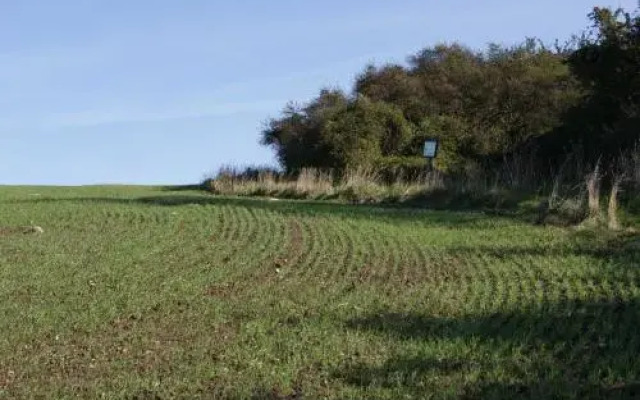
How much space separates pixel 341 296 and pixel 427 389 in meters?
3.00

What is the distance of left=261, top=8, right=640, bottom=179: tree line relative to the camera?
23672mm

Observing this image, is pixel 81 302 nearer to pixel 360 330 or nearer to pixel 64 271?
pixel 64 271

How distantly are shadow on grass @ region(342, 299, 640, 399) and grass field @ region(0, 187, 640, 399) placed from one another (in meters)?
0.02

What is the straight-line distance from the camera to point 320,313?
7.30 metres

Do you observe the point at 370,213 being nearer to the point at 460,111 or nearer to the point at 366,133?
the point at 366,133

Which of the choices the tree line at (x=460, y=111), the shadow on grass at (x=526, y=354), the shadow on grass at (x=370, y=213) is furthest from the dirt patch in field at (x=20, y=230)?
the tree line at (x=460, y=111)

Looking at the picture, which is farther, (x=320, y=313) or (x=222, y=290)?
(x=222, y=290)

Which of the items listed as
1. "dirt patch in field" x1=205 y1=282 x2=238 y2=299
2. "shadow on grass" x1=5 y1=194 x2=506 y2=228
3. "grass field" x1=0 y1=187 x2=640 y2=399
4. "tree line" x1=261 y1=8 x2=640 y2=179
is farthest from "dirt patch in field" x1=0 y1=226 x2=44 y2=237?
"tree line" x1=261 y1=8 x2=640 y2=179

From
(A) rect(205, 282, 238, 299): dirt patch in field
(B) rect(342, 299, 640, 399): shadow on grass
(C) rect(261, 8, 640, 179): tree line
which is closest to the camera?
(B) rect(342, 299, 640, 399): shadow on grass

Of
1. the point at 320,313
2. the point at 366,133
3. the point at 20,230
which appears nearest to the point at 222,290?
the point at 320,313

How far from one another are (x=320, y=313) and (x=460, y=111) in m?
29.5

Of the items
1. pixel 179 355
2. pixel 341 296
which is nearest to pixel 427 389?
pixel 179 355

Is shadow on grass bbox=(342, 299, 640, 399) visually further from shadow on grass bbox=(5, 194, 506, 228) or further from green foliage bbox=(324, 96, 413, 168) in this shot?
green foliage bbox=(324, 96, 413, 168)

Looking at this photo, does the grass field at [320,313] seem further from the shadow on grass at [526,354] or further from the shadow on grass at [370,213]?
the shadow on grass at [370,213]
